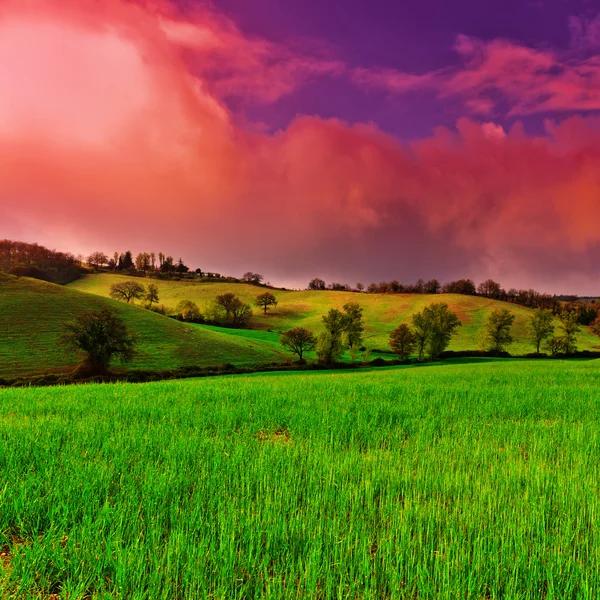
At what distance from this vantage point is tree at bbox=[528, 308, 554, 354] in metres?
90.6

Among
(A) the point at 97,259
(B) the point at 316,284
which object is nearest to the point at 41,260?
(A) the point at 97,259

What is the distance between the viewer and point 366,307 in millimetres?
133125

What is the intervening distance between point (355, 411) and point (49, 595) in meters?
8.09

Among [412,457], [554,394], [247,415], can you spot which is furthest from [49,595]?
[554,394]

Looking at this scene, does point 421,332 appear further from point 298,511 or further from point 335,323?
point 298,511

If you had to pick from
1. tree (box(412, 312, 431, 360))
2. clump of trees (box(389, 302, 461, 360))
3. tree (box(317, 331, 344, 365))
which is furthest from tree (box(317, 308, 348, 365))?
tree (box(412, 312, 431, 360))

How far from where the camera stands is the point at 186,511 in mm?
4074

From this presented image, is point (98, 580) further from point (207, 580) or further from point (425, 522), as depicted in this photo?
point (425, 522)

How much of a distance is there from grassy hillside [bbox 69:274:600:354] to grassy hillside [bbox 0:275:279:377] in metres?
36.7

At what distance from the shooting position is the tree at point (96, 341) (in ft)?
160

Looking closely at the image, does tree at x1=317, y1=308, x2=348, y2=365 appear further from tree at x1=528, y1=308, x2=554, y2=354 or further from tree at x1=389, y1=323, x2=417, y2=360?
tree at x1=528, y1=308, x2=554, y2=354

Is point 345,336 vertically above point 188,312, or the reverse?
point 188,312

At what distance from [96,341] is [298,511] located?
53.0 m

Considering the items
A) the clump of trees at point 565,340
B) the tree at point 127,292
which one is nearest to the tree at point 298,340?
the clump of trees at point 565,340
